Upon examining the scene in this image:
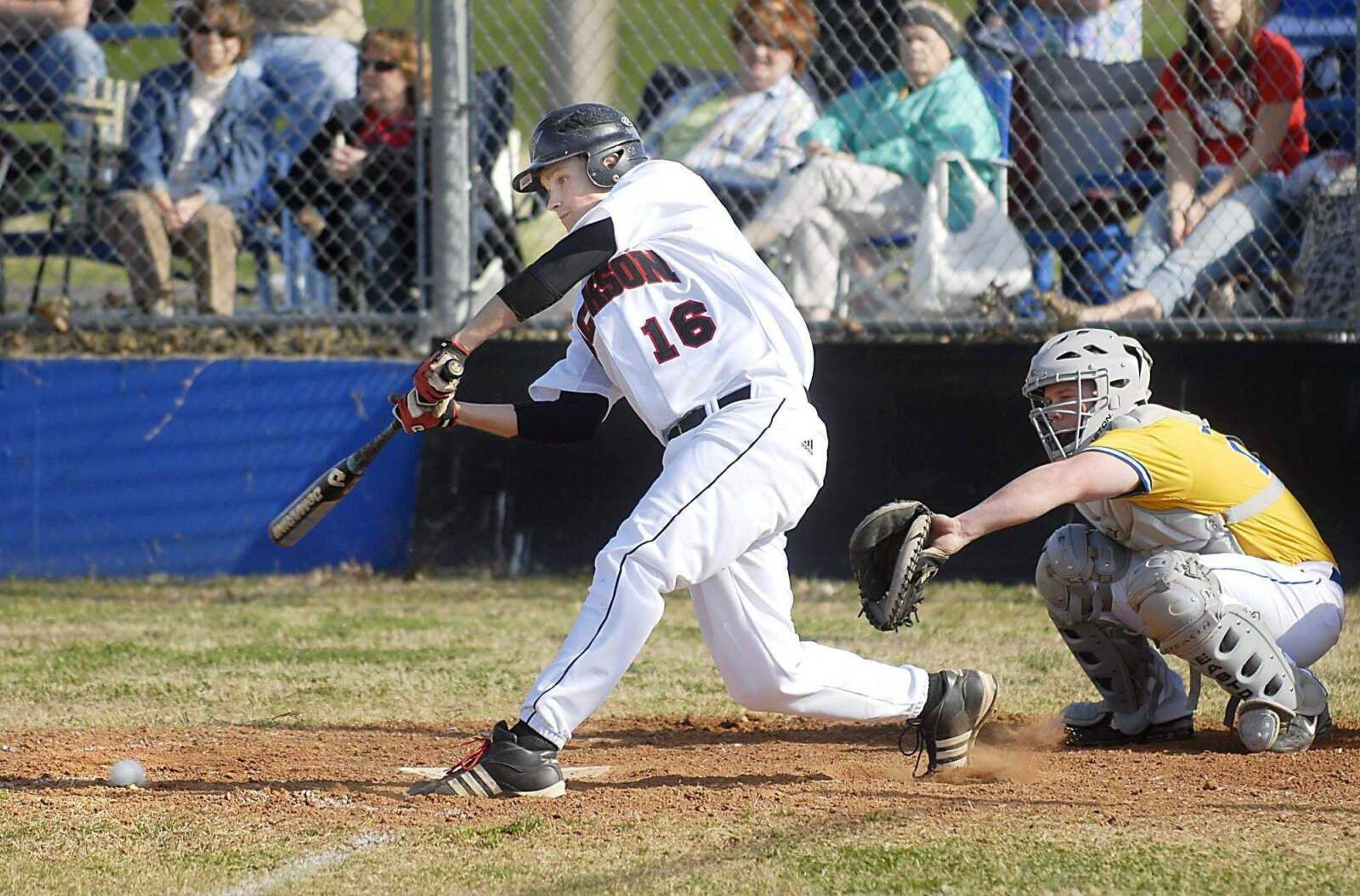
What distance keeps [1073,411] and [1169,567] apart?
1.62 ft

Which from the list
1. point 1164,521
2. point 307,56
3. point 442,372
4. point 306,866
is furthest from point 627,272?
point 307,56

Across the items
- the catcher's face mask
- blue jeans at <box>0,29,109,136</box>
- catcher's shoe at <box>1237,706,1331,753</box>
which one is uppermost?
blue jeans at <box>0,29,109,136</box>

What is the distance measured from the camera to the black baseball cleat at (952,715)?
442 centimetres

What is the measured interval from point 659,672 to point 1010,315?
98.2 inches

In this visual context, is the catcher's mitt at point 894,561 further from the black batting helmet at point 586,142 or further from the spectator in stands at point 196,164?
the spectator in stands at point 196,164

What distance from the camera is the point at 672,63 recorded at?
939 cm

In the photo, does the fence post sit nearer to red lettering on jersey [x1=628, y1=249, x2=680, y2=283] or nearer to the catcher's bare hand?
red lettering on jersey [x1=628, y1=249, x2=680, y2=283]

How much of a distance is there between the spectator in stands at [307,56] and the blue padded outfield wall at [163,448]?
52.1 inches

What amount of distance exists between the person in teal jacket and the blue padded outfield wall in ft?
6.33

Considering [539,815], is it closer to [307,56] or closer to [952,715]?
[952,715]

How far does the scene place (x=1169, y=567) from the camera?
462 centimetres

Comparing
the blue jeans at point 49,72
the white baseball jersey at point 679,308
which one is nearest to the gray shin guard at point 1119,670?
the white baseball jersey at point 679,308

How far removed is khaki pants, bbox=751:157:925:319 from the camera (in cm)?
776

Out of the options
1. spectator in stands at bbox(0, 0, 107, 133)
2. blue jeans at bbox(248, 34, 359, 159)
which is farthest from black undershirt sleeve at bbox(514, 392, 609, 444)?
spectator in stands at bbox(0, 0, 107, 133)
